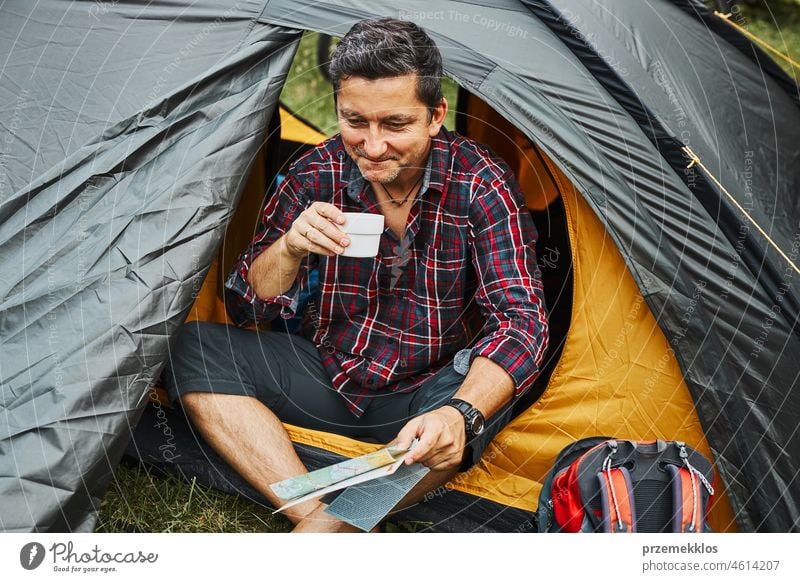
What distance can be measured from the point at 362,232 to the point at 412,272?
1.19 feet

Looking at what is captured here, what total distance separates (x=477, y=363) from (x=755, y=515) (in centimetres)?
66

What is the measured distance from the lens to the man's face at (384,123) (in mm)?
1925

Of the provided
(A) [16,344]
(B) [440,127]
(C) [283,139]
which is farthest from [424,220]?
(C) [283,139]

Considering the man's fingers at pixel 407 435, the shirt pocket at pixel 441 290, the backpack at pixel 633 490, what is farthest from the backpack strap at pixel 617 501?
the shirt pocket at pixel 441 290

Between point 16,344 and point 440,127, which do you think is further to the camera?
point 440,127

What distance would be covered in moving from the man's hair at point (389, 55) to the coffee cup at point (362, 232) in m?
0.30

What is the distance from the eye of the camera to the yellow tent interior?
2.00 m

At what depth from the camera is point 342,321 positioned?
2.24m

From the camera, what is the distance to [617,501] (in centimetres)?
175

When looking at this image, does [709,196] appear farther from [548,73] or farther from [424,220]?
[424,220]

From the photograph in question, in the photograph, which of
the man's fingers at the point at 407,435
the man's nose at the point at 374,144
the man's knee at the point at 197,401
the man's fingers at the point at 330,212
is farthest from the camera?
the man's knee at the point at 197,401

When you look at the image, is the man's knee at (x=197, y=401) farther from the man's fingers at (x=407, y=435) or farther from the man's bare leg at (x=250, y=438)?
the man's fingers at (x=407, y=435)
